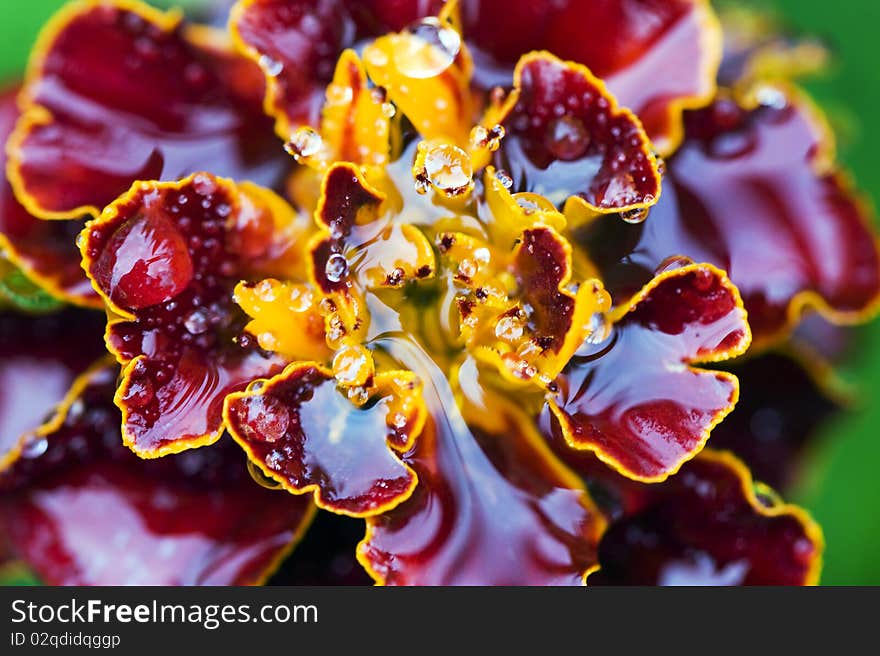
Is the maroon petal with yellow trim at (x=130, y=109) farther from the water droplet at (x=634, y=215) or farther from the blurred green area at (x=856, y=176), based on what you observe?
the blurred green area at (x=856, y=176)

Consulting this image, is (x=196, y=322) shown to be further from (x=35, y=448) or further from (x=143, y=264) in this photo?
(x=35, y=448)

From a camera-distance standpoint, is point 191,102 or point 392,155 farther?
point 191,102

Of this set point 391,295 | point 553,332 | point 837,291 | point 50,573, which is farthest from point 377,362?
point 837,291

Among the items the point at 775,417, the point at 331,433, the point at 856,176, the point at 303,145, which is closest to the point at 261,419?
the point at 331,433

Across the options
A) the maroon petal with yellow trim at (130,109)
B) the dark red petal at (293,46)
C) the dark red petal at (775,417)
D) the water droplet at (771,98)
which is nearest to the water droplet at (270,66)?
the dark red petal at (293,46)

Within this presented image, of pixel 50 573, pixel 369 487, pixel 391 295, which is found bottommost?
pixel 50 573

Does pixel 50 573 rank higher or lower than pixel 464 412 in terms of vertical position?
lower

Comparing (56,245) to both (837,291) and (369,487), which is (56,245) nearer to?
(369,487)
